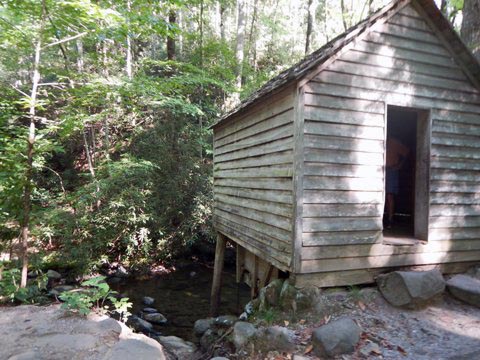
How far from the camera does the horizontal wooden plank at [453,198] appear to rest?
5.13 m

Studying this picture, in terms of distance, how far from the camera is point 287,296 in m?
4.54

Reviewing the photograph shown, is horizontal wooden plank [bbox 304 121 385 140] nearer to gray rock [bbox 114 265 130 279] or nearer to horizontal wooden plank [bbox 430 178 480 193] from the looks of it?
horizontal wooden plank [bbox 430 178 480 193]

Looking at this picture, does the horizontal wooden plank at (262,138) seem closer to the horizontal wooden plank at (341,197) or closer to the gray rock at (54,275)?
the horizontal wooden plank at (341,197)

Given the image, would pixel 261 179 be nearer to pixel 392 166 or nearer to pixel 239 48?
pixel 392 166

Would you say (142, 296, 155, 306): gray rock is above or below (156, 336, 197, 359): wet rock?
below

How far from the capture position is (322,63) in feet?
14.6

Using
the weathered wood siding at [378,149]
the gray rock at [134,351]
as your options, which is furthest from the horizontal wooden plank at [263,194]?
the gray rock at [134,351]

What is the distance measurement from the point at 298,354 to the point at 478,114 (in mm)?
5110

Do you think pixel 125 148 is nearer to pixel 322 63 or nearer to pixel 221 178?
pixel 221 178

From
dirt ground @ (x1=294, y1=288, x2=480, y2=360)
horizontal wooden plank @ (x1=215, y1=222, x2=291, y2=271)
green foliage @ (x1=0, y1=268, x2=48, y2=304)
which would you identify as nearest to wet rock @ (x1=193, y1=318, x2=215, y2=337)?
horizontal wooden plank @ (x1=215, y1=222, x2=291, y2=271)

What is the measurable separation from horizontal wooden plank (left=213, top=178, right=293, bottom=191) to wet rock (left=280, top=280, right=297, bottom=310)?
145 centimetres

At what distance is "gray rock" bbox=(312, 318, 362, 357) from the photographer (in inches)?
142

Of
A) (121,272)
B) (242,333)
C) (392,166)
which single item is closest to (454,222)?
(392,166)

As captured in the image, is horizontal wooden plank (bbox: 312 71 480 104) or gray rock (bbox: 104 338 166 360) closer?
gray rock (bbox: 104 338 166 360)
